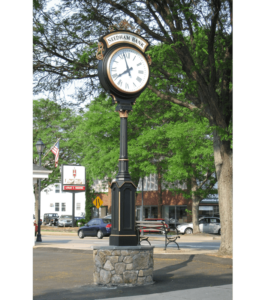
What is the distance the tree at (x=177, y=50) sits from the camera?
14.4 m

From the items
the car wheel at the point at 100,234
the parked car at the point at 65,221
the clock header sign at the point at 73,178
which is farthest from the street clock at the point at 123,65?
the parked car at the point at 65,221

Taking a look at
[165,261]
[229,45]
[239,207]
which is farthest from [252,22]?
[165,261]

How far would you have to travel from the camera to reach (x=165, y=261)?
14.0m

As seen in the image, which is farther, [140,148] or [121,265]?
[140,148]

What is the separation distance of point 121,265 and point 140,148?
22457 millimetres

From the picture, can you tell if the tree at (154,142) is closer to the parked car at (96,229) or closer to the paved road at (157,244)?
the parked car at (96,229)

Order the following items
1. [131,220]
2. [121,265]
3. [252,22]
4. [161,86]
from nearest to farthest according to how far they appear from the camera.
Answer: [252,22] → [121,265] → [131,220] → [161,86]

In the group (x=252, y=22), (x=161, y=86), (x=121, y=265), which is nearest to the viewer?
(x=252, y=22)

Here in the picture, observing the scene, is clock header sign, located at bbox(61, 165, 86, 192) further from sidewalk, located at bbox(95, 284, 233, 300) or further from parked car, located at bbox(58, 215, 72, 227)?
sidewalk, located at bbox(95, 284, 233, 300)

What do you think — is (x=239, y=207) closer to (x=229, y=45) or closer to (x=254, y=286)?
(x=254, y=286)

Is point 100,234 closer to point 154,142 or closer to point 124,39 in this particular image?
point 154,142

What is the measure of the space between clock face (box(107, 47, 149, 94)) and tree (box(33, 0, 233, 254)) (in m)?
3.45

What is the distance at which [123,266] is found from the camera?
9156 mm

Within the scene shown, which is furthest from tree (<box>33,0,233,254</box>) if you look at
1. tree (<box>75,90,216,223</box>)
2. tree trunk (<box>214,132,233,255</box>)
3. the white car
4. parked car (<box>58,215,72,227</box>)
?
parked car (<box>58,215,72,227</box>)
